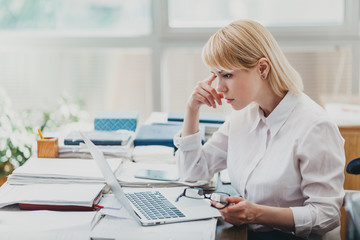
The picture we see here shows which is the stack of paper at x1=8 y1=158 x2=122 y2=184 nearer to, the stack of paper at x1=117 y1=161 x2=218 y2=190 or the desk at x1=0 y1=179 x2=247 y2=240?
the stack of paper at x1=117 y1=161 x2=218 y2=190

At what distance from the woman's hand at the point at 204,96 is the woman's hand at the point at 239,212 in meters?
0.45

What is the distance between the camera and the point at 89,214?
153cm

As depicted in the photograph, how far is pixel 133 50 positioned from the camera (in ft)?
11.3

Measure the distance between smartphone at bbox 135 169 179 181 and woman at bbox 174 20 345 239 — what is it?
5cm

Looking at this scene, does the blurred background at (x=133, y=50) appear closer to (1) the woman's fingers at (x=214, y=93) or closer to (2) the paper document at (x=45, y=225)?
(1) the woman's fingers at (x=214, y=93)

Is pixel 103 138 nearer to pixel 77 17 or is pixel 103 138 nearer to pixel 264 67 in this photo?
pixel 264 67

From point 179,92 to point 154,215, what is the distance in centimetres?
203

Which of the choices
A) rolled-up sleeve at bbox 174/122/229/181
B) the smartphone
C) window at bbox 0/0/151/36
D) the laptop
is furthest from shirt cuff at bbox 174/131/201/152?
window at bbox 0/0/151/36

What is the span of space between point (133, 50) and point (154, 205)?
2.01 meters

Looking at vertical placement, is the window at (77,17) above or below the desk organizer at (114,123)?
above

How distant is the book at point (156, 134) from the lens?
2148 millimetres

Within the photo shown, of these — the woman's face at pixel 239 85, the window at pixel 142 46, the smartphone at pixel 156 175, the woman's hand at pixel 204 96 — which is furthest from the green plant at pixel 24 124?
the woman's face at pixel 239 85

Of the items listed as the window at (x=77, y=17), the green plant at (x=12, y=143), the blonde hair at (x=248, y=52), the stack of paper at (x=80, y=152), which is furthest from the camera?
the window at (x=77, y=17)

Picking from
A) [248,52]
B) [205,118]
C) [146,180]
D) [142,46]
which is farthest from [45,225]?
[142,46]
